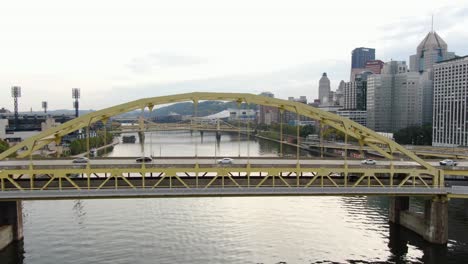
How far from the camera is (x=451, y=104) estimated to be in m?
149

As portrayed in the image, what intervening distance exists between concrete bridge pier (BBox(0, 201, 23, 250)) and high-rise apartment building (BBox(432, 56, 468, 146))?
138067 millimetres

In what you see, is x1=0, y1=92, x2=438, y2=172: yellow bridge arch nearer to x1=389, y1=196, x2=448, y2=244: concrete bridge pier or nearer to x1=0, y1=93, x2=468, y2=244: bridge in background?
x1=0, y1=93, x2=468, y2=244: bridge in background

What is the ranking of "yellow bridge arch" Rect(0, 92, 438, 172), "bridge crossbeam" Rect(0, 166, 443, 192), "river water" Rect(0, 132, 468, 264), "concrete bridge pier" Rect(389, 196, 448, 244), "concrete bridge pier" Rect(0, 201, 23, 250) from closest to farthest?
"bridge crossbeam" Rect(0, 166, 443, 192) → "yellow bridge arch" Rect(0, 92, 438, 172) → "river water" Rect(0, 132, 468, 264) → "concrete bridge pier" Rect(0, 201, 23, 250) → "concrete bridge pier" Rect(389, 196, 448, 244)

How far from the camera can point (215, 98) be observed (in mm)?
38219

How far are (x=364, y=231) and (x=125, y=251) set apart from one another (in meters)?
26.6

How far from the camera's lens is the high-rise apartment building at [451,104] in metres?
140

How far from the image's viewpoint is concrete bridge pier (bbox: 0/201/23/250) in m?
38.9

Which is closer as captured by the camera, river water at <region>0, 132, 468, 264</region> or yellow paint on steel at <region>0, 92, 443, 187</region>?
yellow paint on steel at <region>0, 92, 443, 187</region>

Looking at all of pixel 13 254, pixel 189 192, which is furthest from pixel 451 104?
pixel 13 254

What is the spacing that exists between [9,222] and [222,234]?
21.7 meters

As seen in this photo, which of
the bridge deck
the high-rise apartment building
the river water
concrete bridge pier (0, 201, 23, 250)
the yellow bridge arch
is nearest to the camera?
the bridge deck

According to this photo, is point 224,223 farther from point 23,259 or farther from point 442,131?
point 442,131

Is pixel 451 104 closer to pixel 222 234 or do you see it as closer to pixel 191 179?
pixel 222 234

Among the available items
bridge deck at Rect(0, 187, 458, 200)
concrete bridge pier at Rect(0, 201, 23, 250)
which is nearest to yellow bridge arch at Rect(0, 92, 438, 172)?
bridge deck at Rect(0, 187, 458, 200)
